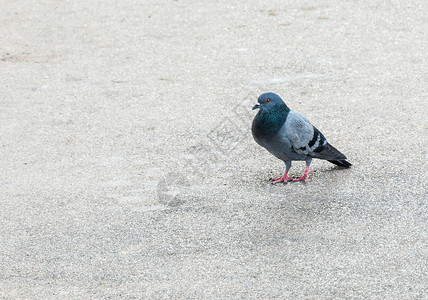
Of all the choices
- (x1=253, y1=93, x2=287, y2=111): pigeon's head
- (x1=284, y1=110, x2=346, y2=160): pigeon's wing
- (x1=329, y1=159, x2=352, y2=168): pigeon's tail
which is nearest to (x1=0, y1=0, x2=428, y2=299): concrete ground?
(x1=329, y1=159, x2=352, y2=168): pigeon's tail

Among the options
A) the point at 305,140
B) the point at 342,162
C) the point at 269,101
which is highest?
the point at 269,101

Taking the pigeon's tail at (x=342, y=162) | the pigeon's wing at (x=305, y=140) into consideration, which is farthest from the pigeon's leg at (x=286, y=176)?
the pigeon's tail at (x=342, y=162)

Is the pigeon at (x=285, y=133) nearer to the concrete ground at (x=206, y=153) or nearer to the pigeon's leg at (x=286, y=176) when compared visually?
the pigeon's leg at (x=286, y=176)

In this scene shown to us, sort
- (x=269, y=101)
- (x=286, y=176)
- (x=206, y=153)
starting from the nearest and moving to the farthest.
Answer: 1. (x=269, y=101)
2. (x=286, y=176)
3. (x=206, y=153)

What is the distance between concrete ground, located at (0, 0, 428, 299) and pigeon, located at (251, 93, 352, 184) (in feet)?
0.93

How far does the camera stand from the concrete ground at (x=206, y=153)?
3.62m

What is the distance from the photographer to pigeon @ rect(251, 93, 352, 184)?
4332mm

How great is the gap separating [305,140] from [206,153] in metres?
1.02

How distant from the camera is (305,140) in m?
4.39

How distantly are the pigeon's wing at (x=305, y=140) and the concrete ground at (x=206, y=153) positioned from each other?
0.80 feet

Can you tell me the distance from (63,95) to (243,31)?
2533mm

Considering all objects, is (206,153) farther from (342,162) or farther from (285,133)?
(342,162)

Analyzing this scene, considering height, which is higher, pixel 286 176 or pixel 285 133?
pixel 285 133

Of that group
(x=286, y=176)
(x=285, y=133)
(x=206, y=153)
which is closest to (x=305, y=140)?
(x=285, y=133)
